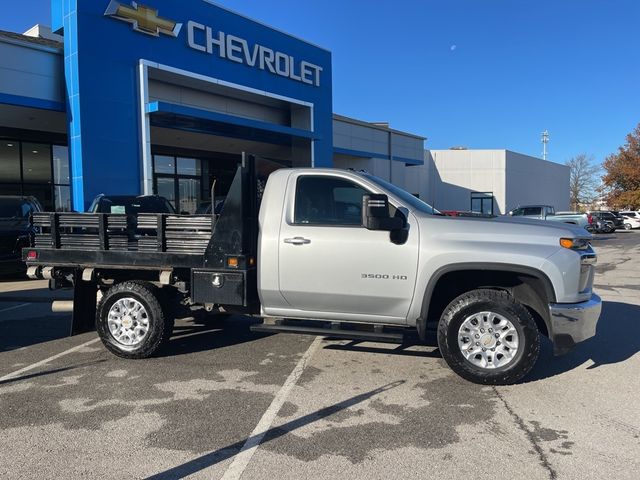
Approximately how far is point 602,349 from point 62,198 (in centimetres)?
1882

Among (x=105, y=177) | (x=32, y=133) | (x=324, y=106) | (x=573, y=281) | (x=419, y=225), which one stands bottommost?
(x=573, y=281)

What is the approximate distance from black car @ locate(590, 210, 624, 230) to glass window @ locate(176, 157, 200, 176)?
28.3 metres

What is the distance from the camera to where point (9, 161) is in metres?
17.8

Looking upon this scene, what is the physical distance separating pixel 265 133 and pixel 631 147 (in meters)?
48.9

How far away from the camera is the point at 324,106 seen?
22609 mm

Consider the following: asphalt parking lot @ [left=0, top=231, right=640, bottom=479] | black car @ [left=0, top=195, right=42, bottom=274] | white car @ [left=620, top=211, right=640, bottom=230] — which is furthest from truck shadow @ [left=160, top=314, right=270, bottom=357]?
white car @ [left=620, top=211, right=640, bottom=230]

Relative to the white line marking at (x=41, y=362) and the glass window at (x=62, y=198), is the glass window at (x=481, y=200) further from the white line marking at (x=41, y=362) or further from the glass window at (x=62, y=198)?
the white line marking at (x=41, y=362)

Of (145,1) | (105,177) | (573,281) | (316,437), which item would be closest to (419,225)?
(573,281)

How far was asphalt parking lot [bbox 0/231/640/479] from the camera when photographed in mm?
3361

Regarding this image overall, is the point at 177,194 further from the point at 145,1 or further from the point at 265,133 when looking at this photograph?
the point at 145,1

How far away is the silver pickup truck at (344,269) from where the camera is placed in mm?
4703

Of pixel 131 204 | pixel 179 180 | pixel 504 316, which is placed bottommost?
pixel 504 316

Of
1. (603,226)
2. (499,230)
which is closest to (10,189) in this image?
(499,230)

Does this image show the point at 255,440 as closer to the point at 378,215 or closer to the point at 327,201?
the point at 378,215
